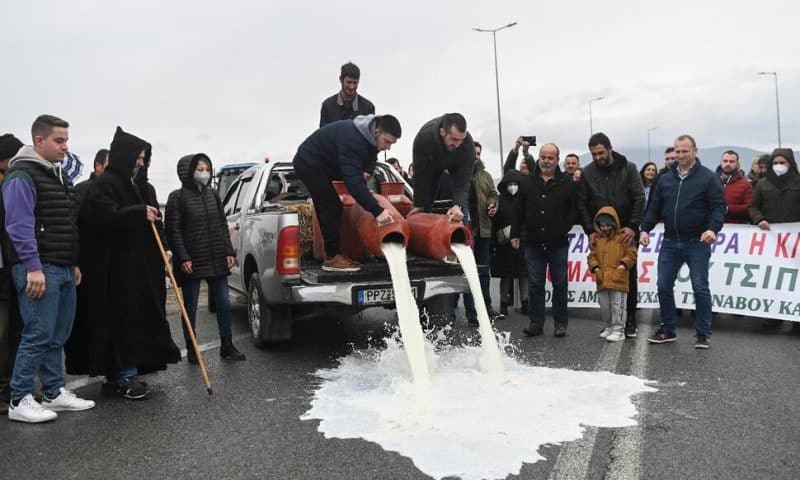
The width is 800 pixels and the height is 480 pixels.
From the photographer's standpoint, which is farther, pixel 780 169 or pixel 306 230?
pixel 780 169

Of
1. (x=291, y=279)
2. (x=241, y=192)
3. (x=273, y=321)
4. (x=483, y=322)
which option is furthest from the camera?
(x=241, y=192)

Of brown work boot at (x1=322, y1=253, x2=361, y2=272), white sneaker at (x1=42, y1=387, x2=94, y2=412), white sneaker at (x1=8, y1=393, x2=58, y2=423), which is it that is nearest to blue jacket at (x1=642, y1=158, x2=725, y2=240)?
brown work boot at (x1=322, y1=253, x2=361, y2=272)

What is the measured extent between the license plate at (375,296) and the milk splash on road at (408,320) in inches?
22.3

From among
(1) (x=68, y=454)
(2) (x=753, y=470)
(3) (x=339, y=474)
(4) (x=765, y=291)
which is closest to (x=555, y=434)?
(2) (x=753, y=470)

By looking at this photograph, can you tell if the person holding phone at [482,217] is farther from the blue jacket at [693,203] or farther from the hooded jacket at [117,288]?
the hooded jacket at [117,288]

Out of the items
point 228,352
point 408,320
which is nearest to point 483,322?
point 408,320

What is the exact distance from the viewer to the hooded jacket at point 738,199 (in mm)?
8375

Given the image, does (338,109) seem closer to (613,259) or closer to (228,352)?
(228,352)

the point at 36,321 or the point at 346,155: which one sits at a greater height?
the point at 346,155

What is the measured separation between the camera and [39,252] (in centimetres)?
453

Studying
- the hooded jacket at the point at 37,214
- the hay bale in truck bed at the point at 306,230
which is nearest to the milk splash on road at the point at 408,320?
the hay bale in truck bed at the point at 306,230

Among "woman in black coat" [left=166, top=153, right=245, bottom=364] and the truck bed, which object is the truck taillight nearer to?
the truck bed

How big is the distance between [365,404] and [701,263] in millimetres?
3703

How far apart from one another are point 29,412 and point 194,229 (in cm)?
220
